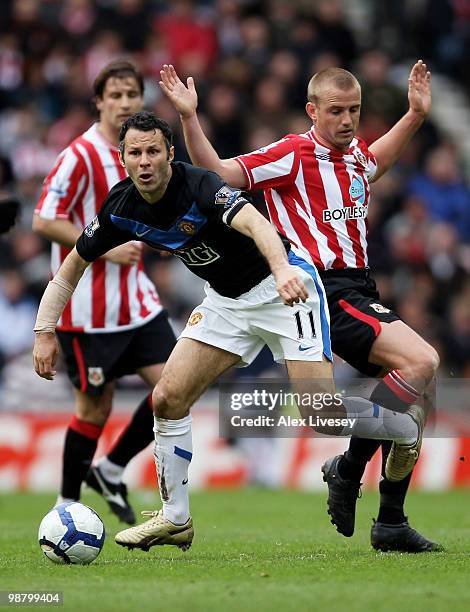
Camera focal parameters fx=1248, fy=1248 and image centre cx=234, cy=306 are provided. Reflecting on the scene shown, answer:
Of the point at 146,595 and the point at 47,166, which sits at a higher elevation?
the point at 47,166

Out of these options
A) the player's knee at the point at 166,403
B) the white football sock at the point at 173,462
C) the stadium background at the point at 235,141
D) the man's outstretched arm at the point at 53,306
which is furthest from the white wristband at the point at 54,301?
the stadium background at the point at 235,141

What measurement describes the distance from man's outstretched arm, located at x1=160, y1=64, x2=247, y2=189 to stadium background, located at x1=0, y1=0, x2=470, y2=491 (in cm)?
628

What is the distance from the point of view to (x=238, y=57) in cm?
1661

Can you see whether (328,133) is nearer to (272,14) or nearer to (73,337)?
(73,337)

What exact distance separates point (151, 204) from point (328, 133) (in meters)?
1.26

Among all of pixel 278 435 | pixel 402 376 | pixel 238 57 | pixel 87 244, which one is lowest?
pixel 278 435

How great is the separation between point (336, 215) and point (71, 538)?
2.38 metres

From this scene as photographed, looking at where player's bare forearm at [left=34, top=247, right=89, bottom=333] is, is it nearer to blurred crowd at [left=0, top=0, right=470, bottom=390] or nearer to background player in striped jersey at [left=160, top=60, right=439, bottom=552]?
background player in striped jersey at [left=160, top=60, right=439, bottom=552]

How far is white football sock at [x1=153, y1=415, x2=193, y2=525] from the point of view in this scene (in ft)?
22.7

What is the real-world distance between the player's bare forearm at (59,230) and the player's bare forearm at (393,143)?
2057 mm

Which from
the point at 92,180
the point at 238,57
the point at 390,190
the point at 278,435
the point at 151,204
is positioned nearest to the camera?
the point at 151,204

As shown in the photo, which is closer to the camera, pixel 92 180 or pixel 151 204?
pixel 151 204

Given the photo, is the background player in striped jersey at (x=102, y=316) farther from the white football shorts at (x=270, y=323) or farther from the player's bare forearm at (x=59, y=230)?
the white football shorts at (x=270, y=323)

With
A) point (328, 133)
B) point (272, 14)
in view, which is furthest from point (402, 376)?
point (272, 14)
